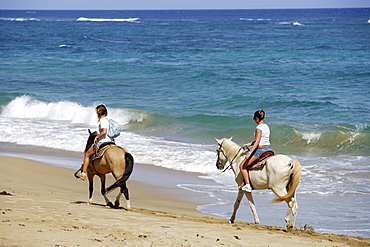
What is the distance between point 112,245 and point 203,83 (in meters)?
24.0

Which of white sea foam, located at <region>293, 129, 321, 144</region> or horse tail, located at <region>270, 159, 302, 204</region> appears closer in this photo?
horse tail, located at <region>270, 159, 302, 204</region>

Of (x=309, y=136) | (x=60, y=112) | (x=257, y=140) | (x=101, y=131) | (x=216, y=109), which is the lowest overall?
(x=101, y=131)

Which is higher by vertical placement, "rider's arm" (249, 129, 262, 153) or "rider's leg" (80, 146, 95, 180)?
"rider's arm" (249, 129, 262, 153)

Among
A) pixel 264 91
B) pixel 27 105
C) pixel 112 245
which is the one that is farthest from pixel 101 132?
pixel 264 91

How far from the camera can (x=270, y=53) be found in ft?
145

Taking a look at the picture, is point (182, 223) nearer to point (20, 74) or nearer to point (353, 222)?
point (353, 222)

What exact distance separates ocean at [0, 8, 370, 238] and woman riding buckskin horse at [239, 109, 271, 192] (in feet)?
4.10

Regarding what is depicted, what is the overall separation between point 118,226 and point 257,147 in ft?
9.22

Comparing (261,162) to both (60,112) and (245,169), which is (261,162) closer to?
(245,169)

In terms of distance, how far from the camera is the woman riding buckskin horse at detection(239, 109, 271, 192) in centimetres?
830

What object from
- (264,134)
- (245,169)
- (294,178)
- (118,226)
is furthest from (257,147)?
(118,226)

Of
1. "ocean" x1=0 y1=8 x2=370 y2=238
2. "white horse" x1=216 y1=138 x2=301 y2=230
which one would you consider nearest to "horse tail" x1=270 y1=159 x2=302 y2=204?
"white horse" x1=216 y1=138 x2=301 y2=230

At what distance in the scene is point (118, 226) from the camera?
7.07 metres

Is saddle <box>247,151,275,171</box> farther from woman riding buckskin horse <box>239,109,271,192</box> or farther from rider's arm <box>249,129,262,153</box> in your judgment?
rider's arm <box>249,129,262,153</box>
